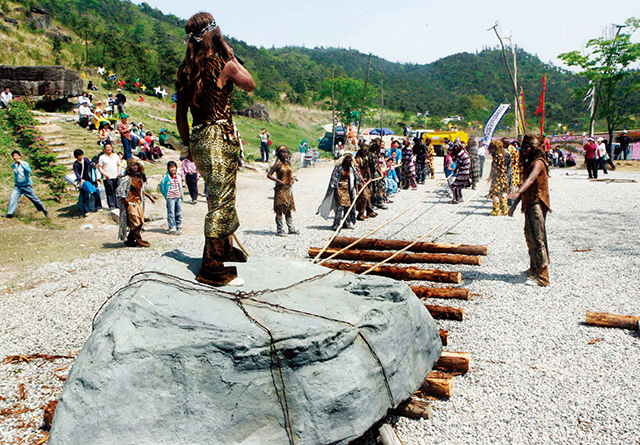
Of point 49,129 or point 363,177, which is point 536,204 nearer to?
point 363,177

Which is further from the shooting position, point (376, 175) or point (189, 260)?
point (376, 175)

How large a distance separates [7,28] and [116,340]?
3124 cm

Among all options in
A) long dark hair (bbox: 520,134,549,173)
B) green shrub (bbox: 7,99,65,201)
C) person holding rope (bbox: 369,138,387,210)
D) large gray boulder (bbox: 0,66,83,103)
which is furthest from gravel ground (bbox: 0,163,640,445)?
large gray boulder (bbox: 0,66,83,103)

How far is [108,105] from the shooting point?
2027 cm

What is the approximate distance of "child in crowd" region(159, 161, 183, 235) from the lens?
9.49 metres

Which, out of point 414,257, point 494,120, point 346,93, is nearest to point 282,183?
point 414,257

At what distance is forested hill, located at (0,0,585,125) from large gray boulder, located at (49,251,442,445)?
563cm

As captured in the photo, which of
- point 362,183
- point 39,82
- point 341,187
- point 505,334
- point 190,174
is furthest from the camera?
point 39,82

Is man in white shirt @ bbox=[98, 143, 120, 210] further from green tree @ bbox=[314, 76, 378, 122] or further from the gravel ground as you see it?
green tree @ bbox=[314, 76, 378, 122]

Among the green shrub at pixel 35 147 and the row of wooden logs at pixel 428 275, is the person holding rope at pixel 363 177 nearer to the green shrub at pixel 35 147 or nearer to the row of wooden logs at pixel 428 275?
the row of wooden logs at pixel 428 275

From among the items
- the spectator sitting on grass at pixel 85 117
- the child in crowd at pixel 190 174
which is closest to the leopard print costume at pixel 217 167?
the child in crowd at pixel 190 174

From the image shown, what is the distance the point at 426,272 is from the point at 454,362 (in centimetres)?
239

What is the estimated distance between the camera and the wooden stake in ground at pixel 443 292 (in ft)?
17.7

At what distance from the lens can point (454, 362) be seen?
3816 millimetres
